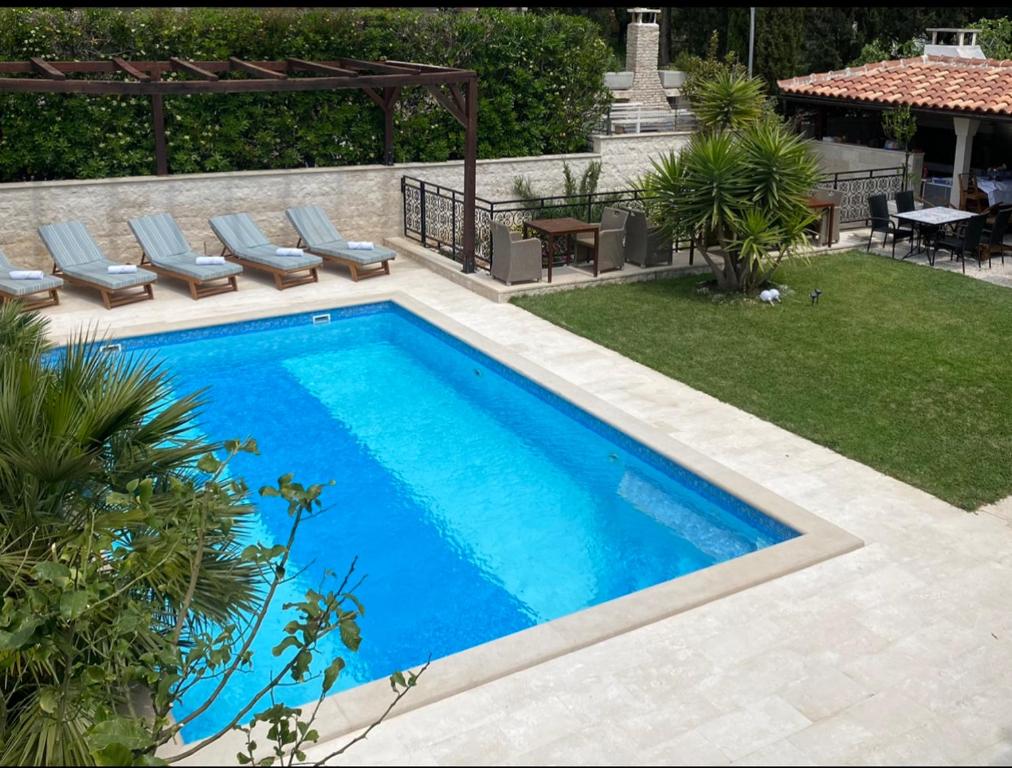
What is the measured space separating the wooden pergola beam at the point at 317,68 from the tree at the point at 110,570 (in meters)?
11.7

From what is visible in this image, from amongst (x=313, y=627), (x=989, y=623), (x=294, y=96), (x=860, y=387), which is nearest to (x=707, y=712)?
(x=989, y=623)

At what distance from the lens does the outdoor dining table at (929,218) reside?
16844 millimetres

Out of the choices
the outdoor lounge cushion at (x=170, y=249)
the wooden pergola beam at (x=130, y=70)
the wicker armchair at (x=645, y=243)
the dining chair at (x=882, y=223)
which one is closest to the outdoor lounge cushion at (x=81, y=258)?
the outdoor lounge cushion at (x=170, y=249)

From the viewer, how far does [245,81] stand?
14.9m

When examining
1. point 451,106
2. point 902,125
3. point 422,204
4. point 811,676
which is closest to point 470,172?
point 451,106

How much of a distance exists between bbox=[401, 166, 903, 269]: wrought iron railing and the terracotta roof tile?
4.91 feet

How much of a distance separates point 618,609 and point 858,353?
693 cm

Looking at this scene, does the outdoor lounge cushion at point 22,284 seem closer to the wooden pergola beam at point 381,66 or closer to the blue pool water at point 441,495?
the blue pool water at point 441,495

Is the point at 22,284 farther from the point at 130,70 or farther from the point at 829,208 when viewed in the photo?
the point at 829,208

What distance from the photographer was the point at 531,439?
11.4 meters

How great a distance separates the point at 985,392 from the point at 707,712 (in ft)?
23.7

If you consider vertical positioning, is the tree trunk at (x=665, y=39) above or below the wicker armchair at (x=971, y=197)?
above

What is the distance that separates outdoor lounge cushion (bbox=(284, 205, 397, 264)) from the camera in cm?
1655

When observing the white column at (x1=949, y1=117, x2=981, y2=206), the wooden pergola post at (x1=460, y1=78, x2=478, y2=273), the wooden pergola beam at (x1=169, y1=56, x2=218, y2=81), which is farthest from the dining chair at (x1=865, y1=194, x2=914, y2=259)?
the wooden pergola beam at (x1=169, y1=56, x2=218, y2=81)
